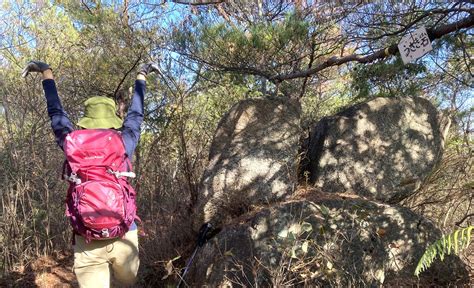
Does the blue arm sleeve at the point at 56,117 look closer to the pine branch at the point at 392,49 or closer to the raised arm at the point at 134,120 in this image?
the raised arm at the point at 134,120

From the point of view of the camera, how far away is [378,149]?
4.59 meters

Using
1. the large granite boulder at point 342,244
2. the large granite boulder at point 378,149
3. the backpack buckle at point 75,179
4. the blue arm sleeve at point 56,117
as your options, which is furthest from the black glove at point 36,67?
the large granite boulder at point 378,149

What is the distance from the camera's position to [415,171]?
4.57 meters

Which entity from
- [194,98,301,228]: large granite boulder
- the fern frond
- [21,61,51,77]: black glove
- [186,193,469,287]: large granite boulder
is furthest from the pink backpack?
[194,98,301,228]: large granite boulder

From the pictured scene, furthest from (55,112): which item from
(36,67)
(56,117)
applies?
(36,67)

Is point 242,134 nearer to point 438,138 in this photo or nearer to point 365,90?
point 365,90

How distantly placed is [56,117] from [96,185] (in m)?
0.57

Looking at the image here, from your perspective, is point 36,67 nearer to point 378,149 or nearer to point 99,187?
point 99,187

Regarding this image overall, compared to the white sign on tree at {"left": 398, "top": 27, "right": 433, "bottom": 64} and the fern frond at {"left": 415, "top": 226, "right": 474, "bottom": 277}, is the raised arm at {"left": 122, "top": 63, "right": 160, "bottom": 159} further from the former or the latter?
the white sign on tree at {"left": 398, "top": 27, "right": 433, "bottom": 64}

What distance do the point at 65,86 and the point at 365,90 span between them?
4525 mm

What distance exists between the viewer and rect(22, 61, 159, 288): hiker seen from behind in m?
2.40

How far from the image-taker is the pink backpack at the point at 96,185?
7.80 feet

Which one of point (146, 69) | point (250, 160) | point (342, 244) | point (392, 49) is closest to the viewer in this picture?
point (146, 69)

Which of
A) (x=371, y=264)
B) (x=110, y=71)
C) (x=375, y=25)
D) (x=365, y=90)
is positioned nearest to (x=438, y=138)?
(x=365, y=90)
